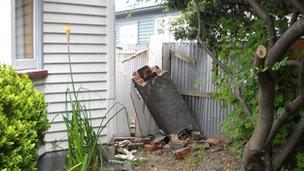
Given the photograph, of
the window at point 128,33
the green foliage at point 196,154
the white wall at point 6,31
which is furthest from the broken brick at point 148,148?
the window at point 128,33

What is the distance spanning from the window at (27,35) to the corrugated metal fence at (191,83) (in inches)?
123

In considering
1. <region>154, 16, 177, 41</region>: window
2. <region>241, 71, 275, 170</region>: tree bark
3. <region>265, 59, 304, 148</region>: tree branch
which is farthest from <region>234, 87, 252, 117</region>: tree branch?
<region>154, 16, 177, 41</region>: window

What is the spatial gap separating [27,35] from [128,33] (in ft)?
56.9

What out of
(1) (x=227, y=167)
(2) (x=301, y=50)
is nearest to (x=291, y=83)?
(2) (x=301, y=50)

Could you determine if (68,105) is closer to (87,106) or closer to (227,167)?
(87,106)

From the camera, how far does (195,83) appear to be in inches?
356

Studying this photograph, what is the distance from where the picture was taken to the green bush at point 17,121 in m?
4.16

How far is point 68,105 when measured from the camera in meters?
6.99

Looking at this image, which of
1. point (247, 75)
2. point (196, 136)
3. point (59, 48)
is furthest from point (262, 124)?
point (196, 136)

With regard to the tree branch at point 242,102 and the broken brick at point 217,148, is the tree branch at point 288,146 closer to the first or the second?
the tree branch at point 242,102

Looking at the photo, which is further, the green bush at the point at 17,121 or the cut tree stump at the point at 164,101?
the cut tree stump at the point at 164,101

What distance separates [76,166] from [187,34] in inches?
198

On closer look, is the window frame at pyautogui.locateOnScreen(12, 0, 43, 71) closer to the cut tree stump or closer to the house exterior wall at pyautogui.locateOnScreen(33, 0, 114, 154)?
the house exterior wall at pyautogui.locateOnScreen(33, 0, 114, 154)

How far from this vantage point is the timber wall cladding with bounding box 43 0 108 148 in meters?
6.67
